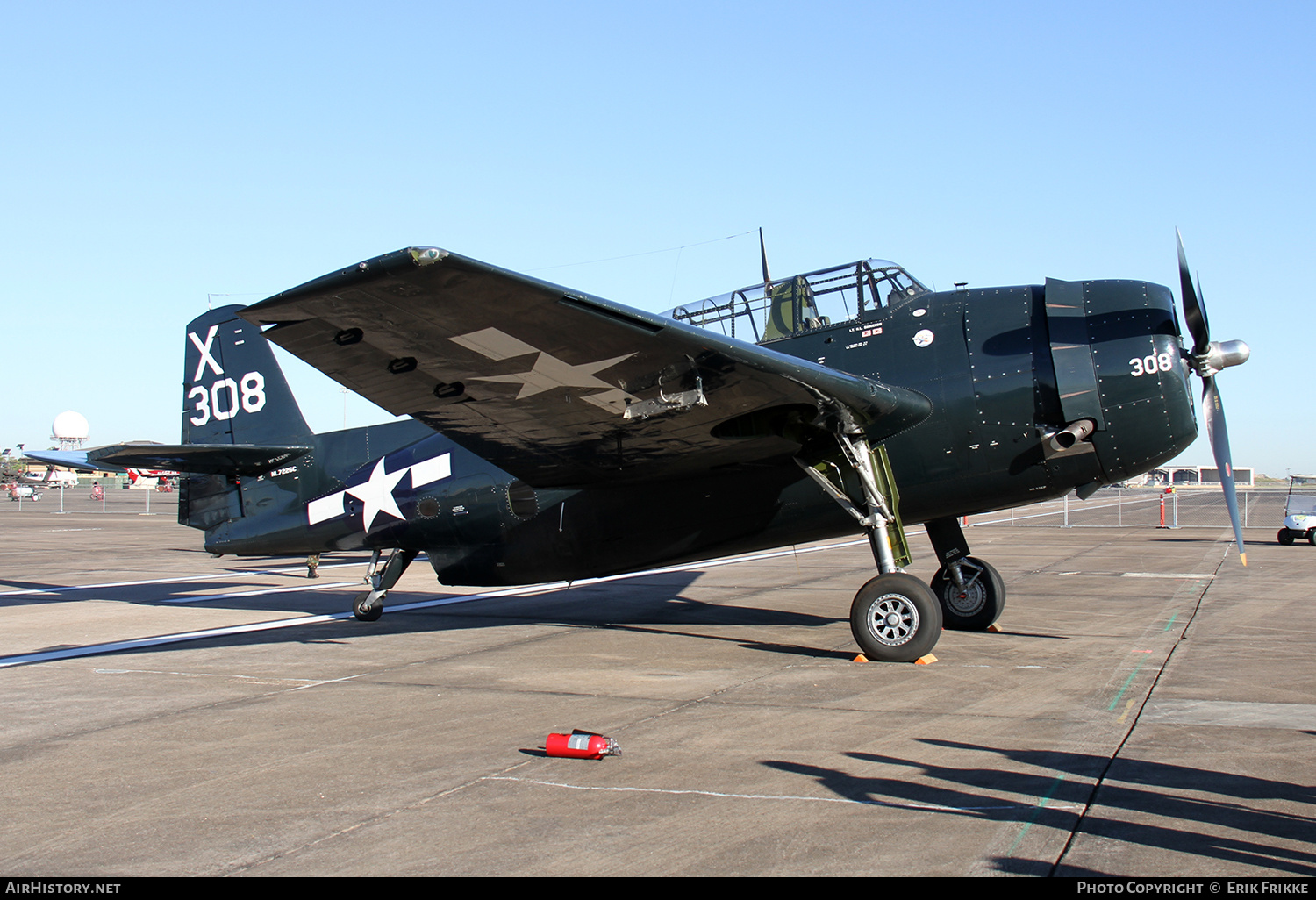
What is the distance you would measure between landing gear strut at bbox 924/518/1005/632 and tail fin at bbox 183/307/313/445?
320 inches

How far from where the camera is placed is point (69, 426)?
84.8m

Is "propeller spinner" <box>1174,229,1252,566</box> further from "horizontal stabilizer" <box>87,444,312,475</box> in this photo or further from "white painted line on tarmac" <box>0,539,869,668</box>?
"horizontal stabilizer" <box>87,444,312,475</box>

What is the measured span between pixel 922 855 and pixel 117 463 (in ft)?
34.2

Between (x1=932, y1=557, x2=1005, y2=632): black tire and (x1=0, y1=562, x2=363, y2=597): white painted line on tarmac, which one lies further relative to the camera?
(x1=0, y1=562, x2=363, y2=597): white painted line on tarmac

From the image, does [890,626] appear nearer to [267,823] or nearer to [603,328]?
[603,328]

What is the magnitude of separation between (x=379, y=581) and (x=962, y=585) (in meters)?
7.02

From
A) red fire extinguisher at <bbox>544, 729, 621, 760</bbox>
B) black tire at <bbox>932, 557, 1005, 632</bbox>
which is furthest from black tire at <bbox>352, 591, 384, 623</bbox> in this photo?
red fire extinguisher at <bbox>544, 729, 621, 760</bbox>

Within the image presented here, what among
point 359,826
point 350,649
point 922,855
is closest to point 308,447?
point 350,649

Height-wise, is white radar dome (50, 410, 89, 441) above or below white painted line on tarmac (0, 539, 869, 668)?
above

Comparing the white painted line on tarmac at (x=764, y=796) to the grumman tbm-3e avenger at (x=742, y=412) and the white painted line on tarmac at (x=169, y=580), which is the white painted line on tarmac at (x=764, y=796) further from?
the white painted line on tarmac at (x=169, y=580)

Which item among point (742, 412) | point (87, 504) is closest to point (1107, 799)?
point (742, 412)

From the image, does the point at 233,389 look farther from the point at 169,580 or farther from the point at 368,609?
the point at 169,580

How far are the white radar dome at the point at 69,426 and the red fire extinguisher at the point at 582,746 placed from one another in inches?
3716

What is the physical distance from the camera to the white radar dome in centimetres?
8425
